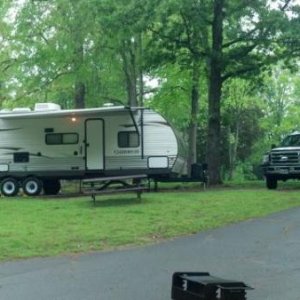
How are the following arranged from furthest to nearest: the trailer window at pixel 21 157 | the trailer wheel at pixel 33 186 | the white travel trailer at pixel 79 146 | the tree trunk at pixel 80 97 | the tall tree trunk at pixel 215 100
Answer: the tree trunk at pixel 80 97
the tall tree trunk at pixel 215 100
the trailer window at pixel 21 157
the trailer wheel at pixel 33 186
the white travel trailer at pixel 79 146

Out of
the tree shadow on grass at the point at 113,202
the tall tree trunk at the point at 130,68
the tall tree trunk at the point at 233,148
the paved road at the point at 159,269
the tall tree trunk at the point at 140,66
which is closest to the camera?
the paved road at the point at 159,269

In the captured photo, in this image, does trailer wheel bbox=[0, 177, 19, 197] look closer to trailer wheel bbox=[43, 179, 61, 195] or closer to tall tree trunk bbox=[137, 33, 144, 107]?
trailer wheel bbox=[43, 179, 61, 195]

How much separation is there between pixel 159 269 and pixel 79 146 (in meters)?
14.9

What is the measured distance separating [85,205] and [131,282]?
9.66 metres

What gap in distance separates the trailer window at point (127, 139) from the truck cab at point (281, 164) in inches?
185

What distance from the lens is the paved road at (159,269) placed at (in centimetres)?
730

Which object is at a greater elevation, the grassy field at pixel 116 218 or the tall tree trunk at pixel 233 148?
the tall tree trunk at pixel 233 148

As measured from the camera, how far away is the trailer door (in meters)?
22.9

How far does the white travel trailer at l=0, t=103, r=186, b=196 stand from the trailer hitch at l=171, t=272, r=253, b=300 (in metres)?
15.9

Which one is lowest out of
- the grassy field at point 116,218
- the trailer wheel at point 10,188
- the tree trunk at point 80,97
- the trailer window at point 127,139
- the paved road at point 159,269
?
the paved road at point 159,269

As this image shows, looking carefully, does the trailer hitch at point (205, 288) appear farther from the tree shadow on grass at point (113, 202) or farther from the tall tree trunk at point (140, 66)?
the tall tree trunk at point (140, 66)

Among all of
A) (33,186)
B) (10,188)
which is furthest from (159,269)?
(10,188)

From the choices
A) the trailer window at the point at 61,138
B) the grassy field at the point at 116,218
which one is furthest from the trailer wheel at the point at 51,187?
the grassy field at the point at 116,218

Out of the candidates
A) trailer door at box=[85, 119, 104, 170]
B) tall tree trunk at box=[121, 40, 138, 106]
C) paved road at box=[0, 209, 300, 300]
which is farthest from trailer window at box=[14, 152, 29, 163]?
paved road at box=[0, 209, 300, 300]
